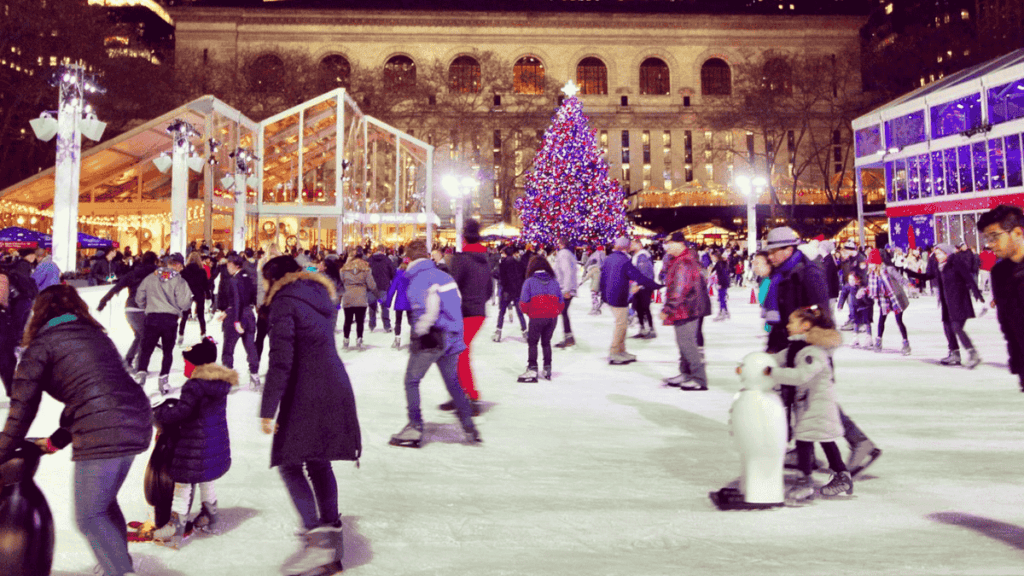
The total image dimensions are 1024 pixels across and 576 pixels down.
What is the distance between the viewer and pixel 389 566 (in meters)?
3.19

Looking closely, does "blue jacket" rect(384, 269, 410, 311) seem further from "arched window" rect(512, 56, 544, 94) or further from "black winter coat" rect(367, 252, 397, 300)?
"arched window" rect(512, 56, 544, 94)

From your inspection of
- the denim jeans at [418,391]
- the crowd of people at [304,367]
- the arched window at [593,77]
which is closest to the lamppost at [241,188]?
the crowd of people at [304,367]

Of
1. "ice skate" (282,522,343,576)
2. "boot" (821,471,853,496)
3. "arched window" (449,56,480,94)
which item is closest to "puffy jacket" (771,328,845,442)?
"boot" (821,471,853,496)

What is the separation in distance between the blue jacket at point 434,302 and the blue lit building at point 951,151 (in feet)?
77.4

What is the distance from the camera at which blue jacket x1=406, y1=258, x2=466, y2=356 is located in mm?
5383

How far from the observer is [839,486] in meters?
4.13

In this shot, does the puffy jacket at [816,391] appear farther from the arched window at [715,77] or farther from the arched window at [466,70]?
the arched window at [715,77]

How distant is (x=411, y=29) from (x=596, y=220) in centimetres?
3651

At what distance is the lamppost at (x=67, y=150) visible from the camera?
405 inches

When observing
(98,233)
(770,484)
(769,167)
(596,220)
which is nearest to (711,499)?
(770,484)

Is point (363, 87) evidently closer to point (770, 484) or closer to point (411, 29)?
point (411, 29)

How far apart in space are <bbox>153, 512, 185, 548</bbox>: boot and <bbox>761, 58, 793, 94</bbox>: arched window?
45.8m

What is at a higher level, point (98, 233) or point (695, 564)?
point (98, 233)

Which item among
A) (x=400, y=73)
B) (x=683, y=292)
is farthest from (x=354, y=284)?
(x=400, y=73)
